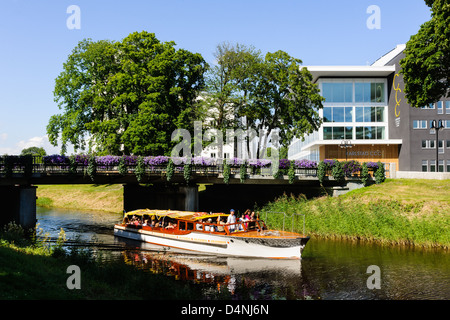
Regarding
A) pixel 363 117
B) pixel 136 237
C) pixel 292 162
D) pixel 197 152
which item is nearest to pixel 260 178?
pixel 292 162

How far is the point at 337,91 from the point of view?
7338 cm

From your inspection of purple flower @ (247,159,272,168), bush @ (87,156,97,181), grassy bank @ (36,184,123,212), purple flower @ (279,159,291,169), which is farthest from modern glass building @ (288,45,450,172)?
bush @ (87,156,97,181)

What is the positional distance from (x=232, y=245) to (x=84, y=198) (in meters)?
46.6

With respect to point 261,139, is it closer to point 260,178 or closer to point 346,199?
point 260,178

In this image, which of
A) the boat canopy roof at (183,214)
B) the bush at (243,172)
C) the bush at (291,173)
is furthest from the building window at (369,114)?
the boat canopy roof at (183,214)

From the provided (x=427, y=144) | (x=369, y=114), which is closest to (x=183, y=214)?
(x=369, y=114)

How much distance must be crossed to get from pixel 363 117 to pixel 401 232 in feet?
152

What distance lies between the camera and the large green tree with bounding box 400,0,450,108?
1442 inches

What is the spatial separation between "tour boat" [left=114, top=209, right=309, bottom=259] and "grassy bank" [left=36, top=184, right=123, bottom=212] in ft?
90.6

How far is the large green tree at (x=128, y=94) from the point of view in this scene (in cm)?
4881

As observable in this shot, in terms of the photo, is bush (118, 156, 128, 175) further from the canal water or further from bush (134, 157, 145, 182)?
the canal water

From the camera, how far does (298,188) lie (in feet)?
158

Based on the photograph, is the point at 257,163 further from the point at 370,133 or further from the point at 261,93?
the point at 370,133

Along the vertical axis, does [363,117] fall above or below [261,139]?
above
